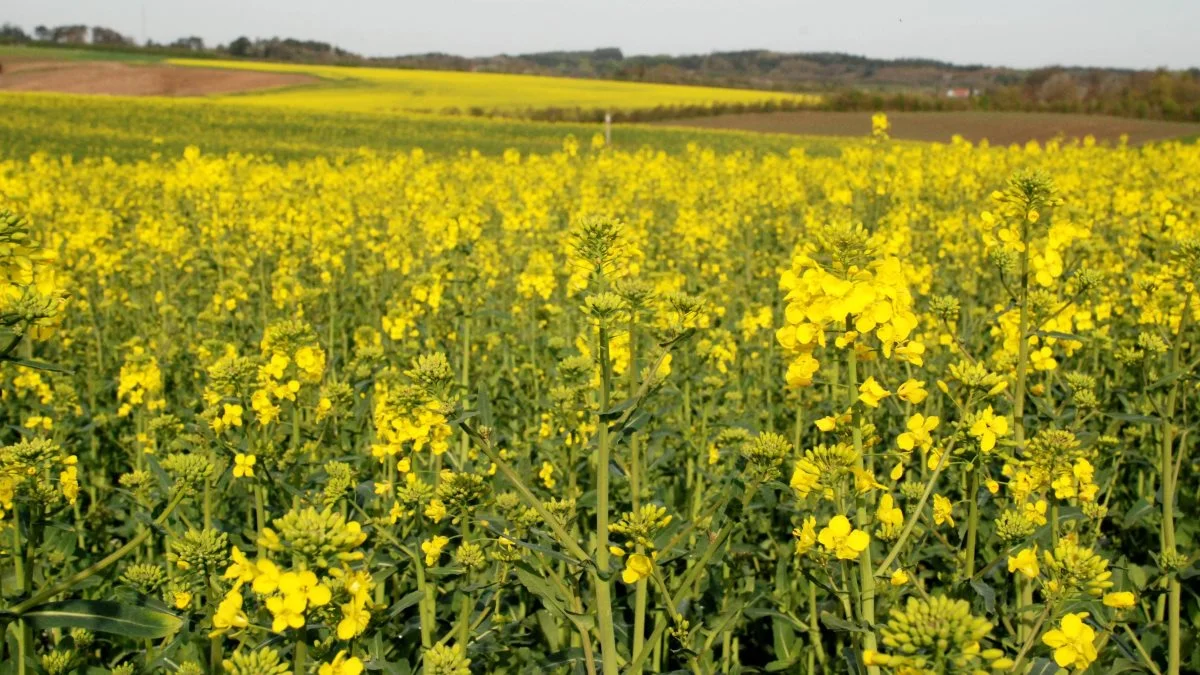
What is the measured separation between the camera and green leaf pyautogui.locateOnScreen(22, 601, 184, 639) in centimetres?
172

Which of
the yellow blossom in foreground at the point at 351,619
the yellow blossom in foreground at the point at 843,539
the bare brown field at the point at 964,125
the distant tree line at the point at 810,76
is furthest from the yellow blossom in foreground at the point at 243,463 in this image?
the distant tree line at the point at 810,76

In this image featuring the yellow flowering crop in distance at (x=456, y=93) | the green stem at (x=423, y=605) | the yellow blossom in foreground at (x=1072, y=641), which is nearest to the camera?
the yellow blossom in foreground at (x=1072, y=641)

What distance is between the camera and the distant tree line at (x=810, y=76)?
41531mm

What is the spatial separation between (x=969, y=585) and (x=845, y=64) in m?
114

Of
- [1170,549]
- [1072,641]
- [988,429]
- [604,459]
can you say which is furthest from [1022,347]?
[604,459]

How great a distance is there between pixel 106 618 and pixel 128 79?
58589 mm

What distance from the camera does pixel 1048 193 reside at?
294cm

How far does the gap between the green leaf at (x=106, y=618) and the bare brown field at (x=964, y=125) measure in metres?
34.0

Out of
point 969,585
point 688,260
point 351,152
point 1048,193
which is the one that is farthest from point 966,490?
point 351,152

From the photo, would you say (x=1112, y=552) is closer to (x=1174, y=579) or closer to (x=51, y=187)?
(x=1174, y=579)

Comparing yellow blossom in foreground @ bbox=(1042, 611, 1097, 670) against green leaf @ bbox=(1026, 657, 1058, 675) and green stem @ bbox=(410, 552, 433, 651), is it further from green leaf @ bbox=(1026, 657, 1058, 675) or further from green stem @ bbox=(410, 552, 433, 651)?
green stem @ bbox=(410, 552, 433, 651)

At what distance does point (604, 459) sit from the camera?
2025 mm

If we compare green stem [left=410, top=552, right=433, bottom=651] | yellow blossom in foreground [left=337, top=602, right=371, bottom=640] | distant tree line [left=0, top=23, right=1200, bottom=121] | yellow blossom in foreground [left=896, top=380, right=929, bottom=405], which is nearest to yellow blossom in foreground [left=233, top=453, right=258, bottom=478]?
green stem [left=410, top=552, right=433, bottom=651]

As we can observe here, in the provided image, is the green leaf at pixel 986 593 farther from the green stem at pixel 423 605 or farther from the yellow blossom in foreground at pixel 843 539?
the green stem at pixel 423 605
